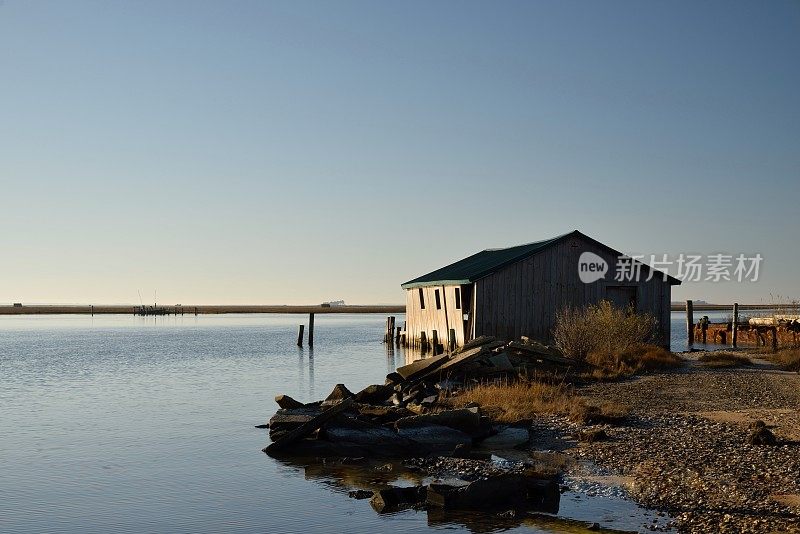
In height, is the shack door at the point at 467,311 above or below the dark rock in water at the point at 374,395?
above

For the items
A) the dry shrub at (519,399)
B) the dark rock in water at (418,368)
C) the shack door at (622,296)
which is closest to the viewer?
the dry shrub at (519,399)

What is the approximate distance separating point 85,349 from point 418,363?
36121 millimetres

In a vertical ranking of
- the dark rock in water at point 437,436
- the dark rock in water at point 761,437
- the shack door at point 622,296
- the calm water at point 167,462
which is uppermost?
the shack door at point 622,296

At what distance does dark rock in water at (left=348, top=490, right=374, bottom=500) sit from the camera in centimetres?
1273

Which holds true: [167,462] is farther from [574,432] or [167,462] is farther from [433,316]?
[433,316]

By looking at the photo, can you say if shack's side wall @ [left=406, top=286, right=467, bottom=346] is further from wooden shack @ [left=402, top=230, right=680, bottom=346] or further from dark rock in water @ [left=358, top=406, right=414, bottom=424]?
dark rock in water @ [left=358, top=406, right=414, bottom=424]

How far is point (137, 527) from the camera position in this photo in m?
11.5

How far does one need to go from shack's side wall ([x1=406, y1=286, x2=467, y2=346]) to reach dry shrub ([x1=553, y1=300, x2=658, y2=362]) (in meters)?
5.83

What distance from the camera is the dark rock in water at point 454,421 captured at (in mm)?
16406

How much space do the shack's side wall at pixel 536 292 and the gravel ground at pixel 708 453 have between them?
1019cm

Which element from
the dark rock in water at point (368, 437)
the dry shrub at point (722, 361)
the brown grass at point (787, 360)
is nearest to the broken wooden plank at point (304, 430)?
the dark rock in water at point (368, 437)

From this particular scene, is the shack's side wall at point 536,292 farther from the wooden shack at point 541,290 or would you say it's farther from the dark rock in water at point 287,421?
the dark rock in water at point 287,421

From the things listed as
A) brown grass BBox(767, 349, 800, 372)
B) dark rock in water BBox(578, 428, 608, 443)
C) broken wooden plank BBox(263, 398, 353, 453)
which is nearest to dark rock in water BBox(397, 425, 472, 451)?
broken wooden plank BBox(263, 398, 353, 453)

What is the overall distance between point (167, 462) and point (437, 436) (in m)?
5.31
